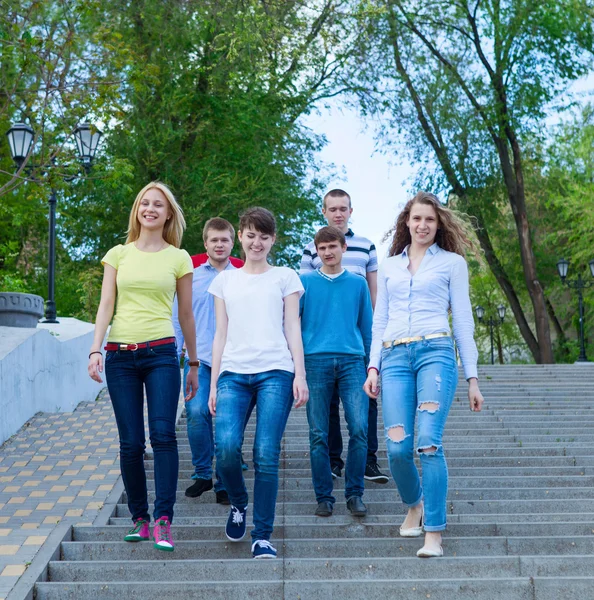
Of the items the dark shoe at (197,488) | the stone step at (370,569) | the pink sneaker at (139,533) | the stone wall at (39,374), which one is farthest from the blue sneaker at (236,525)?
the stone wall at (39,374)

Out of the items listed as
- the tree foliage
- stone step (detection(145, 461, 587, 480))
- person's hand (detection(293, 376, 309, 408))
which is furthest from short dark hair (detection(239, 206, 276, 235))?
the tree foliage

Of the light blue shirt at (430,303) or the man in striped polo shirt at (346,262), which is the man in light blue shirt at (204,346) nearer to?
the man in striped polo shirt at (346,262)

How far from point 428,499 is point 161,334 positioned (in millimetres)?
1581

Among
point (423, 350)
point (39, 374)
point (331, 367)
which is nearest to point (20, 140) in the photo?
point (39, 374)

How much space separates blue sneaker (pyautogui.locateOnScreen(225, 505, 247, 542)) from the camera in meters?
4.85

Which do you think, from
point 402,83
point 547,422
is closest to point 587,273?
point 402,83

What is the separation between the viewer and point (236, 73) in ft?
76.3

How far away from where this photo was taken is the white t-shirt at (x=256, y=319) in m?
4.73

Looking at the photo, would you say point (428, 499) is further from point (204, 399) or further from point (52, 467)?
point (52, 467)

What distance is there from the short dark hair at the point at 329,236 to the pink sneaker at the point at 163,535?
1.86 metres

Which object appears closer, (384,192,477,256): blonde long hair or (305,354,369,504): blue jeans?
(384,192,477,256): blonde long hair

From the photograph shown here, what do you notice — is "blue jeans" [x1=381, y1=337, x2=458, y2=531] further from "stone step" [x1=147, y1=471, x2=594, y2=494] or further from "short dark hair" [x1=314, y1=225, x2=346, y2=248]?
"stone step" [x1=147, y1=471, x2=594, y2=494]

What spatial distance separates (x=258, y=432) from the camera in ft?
15.5

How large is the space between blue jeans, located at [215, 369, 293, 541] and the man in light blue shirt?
1352 mm
